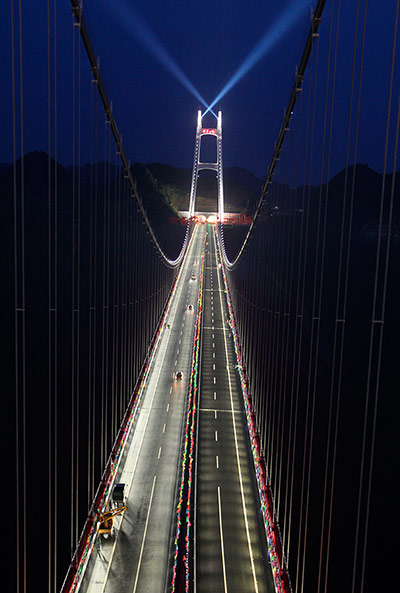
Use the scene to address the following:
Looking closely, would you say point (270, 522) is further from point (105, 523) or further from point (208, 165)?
point (208, 165)

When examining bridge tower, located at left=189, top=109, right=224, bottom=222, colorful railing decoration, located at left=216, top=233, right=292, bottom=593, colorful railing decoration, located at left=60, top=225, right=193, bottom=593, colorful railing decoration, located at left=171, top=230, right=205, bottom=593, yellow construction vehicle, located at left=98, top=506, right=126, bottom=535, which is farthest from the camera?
bridge tower, located at left=189, top=109, right=224, bottom=222

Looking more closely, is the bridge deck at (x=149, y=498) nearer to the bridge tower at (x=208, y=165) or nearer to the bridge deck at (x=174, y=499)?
the bridge deck at (x=174, y=499)

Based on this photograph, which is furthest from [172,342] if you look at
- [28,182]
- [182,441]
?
[28,182]

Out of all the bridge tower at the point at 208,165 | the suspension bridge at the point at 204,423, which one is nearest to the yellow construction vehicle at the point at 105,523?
the suspension bridge at the point at 204,423

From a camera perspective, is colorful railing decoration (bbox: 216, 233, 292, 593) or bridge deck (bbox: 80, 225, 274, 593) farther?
bridge deck (bbox: 80, 225, 274, 593)

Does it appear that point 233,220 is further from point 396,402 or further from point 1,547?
point 1,547

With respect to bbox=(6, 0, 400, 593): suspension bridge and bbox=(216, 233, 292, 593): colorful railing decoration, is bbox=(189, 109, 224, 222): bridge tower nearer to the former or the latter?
bbox=(6, 0, 400, 593): suspension bridge

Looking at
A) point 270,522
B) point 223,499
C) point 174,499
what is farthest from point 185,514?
point 270,522

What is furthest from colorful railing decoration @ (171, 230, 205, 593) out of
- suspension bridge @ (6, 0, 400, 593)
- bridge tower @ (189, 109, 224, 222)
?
bridge tower @ (189, 109, 224, 222)
